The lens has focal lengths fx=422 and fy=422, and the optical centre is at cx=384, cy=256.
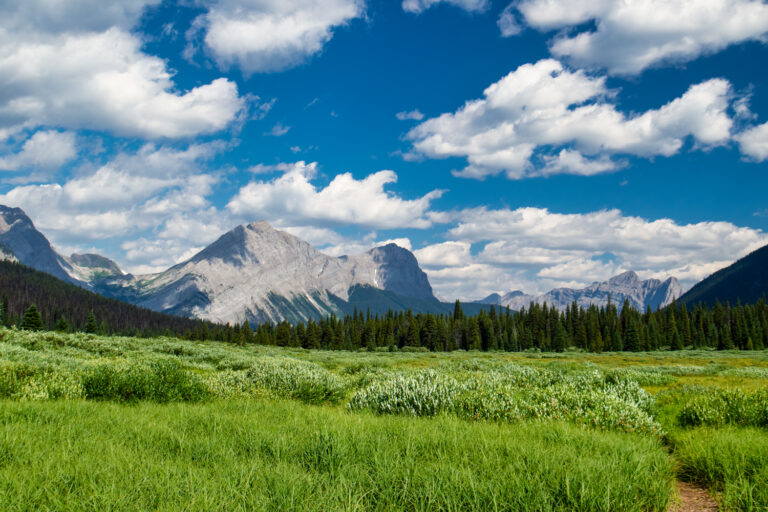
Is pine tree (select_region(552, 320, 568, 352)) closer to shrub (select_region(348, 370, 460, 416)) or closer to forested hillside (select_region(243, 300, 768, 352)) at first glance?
forested hillside (select_region(243, 300, 768, 352))

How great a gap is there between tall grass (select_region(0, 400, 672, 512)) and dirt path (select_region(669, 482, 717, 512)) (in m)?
0.29

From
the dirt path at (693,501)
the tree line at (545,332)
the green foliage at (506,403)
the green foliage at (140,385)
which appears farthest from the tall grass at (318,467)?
the tree line at (545,332)

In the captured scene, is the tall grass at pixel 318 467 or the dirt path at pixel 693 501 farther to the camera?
the dirt path at pixel 693 501

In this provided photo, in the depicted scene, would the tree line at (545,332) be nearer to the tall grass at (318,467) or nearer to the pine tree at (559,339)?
the pine tree at (559,339)

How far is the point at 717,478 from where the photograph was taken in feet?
21.8

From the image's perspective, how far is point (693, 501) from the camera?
237 inches

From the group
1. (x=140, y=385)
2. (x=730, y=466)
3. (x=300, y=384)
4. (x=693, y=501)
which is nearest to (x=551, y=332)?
(x=300, y=384)

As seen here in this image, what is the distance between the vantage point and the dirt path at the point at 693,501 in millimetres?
5617

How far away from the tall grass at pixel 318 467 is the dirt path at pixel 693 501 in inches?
11.3

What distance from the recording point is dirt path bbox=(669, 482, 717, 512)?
5.62 metres

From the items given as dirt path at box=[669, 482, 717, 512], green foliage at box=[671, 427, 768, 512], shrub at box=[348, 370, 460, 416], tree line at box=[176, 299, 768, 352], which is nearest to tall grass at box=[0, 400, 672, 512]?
dirt path at box=[669, 482, 717, 512]

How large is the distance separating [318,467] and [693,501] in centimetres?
535

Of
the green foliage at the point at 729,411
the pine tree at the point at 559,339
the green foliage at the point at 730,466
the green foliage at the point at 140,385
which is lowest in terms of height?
the pine tree at the point at 559,339

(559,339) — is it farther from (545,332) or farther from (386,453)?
(386,453)
